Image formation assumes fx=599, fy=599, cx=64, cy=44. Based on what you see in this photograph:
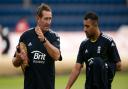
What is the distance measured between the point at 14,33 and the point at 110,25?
444 cm

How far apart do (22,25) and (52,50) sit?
12085 millimetres

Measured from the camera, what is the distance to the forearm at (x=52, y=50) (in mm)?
9008

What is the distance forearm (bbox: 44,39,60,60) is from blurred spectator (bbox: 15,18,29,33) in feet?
37.2

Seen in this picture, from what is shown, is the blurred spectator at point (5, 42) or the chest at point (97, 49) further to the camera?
the blurred spectator at point (5, 42)

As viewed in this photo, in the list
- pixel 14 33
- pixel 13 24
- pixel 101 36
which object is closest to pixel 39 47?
pixel 101 36

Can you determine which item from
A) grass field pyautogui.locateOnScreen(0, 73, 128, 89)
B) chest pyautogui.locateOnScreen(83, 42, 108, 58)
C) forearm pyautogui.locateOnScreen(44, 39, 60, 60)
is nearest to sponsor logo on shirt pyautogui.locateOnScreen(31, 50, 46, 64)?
forearm pyautogui.locateOnScreen(44, 39, 60, 60)

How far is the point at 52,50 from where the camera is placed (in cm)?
909

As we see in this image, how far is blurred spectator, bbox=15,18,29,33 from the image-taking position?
2061cm

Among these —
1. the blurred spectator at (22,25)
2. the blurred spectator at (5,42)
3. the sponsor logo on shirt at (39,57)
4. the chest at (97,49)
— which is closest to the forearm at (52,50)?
the sponsor logo on shirt at (39,57)

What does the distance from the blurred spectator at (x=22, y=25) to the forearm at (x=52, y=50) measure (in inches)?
446

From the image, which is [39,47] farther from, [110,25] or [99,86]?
[110,25]

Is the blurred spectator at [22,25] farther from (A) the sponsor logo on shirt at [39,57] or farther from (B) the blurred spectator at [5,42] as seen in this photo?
(A) the sponsor logo on shirt at [39,57]

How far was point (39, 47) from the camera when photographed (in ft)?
31.1

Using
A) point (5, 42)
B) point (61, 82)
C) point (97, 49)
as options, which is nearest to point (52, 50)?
point (97, 49)
